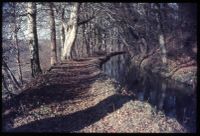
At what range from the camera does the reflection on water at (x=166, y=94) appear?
16.6 meters

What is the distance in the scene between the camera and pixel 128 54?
3847 cm

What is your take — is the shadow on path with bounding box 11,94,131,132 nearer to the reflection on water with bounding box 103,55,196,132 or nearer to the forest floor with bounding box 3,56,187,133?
the forest floor with bounding box 3,56,187,133

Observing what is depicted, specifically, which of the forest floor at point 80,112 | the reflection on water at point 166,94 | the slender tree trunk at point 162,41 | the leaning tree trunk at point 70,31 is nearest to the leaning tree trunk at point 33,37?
the forest floor at point 80,112

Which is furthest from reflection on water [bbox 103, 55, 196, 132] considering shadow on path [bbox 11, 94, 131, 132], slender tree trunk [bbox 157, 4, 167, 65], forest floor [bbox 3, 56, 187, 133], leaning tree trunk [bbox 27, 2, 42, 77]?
leaning tree trunk [bbox 27, 2, 42, 77]

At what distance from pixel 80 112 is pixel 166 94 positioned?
352 inches

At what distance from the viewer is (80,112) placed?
13.2m

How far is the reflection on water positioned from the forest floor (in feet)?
6.34

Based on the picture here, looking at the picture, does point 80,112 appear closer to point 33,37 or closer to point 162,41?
point 33,37

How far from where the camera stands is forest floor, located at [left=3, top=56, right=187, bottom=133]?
11.6 metres

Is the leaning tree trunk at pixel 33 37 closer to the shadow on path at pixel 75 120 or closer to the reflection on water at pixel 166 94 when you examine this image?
the reflection on water at pixel 166 94

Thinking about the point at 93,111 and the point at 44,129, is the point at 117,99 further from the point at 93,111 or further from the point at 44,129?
the point at 44,129

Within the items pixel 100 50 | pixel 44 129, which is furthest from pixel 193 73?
pixel 100 50

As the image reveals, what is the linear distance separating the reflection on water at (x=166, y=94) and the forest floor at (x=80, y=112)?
1933 millimetres

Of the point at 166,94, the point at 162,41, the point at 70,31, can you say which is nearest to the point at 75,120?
the point at 166,94
